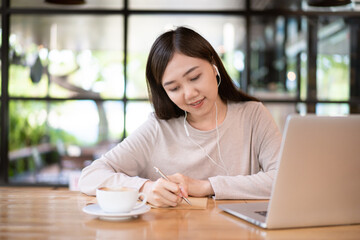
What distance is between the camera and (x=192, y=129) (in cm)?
199

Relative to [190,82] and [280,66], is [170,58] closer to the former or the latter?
[190,82]

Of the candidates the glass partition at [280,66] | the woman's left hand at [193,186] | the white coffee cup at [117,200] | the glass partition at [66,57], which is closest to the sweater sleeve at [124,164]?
the woman's left hand at [193,186]

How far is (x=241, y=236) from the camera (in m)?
1.08

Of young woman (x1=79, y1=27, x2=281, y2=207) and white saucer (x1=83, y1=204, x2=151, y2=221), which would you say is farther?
young woman (x1=79, y1=27, x2=281, y2=207)

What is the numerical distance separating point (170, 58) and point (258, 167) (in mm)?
596

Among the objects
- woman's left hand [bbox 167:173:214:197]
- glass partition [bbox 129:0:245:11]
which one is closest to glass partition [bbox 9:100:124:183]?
glass partition [bbox 129:0:245:11]

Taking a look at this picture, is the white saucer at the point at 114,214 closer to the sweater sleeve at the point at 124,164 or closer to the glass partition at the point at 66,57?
the sweater sleeve at the point at 124,164

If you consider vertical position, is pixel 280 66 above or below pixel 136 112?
above

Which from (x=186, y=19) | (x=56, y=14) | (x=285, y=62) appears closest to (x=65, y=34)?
(x=56, y=14)

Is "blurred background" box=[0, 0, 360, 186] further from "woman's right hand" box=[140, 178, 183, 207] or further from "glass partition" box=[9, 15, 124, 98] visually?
"woman's right hand" box=[140, 178, 183, 207]

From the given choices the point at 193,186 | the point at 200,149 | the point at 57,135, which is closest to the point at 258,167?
the point at 200,149

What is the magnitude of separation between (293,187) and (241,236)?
6.6 inches

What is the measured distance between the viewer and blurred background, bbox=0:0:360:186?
12.3ft

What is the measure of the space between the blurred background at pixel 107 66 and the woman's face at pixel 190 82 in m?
1.93
